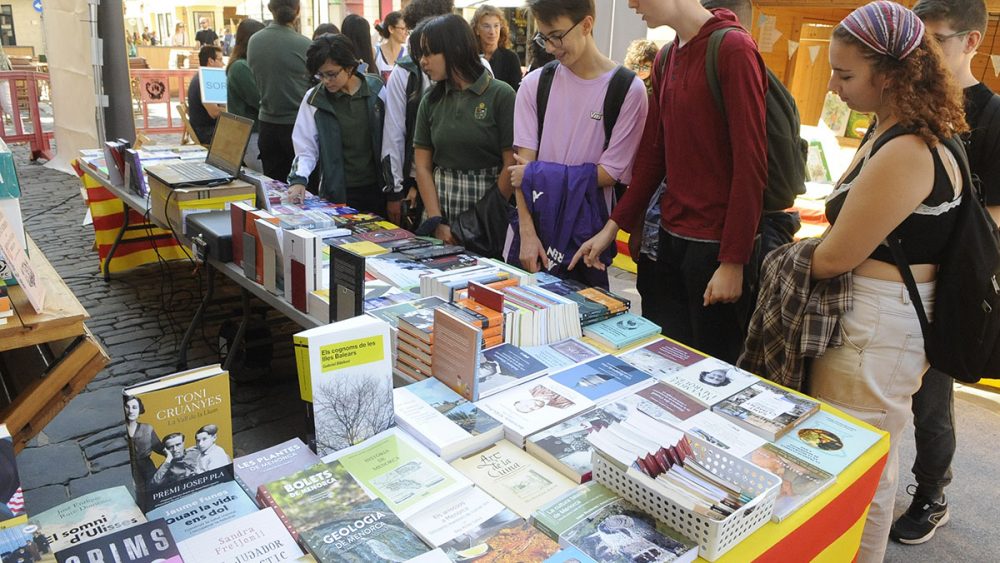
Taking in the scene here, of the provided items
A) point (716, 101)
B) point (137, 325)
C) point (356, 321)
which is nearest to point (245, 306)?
point (137, 325)

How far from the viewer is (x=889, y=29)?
158cm

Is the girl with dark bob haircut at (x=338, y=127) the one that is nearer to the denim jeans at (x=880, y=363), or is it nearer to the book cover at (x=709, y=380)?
the book cover at (x=709, y=380)

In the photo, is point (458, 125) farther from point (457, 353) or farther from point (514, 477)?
point (514, 477)

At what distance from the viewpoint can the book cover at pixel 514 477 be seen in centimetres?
133

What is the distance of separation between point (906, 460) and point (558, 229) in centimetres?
178

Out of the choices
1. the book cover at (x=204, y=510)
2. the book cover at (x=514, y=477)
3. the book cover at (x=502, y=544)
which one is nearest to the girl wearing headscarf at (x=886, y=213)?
the book cover at (x=514, y=477)

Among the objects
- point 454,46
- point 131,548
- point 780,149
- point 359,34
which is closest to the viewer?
point 131,548

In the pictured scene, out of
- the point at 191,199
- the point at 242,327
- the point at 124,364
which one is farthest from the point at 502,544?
the point at 124,364

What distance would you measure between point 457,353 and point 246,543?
2.14 ft

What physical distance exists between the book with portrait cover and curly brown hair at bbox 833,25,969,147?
1579mm

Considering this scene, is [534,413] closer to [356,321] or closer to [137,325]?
[356,321]

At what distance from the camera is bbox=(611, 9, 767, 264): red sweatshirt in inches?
78.3

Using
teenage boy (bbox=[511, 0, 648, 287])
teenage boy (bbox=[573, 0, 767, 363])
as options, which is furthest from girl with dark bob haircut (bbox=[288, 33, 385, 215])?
teenage boy (bbox=[573, 0, 767, 363])

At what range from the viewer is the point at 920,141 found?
5.18ft
